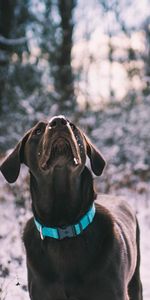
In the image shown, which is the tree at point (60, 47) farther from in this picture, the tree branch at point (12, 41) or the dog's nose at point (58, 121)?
the dog's nose at point (58, 121)

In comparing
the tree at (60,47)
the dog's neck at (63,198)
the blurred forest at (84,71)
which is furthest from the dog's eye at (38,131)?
the tree at (60,47)

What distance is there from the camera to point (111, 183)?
11250 mm

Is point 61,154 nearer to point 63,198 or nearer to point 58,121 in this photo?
point 58,121

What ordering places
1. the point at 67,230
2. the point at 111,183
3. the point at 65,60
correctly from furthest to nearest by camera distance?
the point at 65,60
the point at 111,183
the point at 67,230

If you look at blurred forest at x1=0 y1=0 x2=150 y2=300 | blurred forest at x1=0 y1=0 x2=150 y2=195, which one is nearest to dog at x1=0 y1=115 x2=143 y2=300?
blurred forest at x1=0 y1=0 x2=150 y2=300

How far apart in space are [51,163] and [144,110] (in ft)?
35.9

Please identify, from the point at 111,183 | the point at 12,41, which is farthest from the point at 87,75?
the point at 111,183

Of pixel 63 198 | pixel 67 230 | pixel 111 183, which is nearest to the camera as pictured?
pixel 67 230

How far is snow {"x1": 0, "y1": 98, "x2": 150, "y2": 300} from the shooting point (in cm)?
626

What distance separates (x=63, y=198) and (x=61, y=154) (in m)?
0.47

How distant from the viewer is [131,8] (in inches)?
585

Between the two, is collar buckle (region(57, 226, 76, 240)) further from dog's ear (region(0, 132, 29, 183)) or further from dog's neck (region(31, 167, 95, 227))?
dog's ear (region(0, 132, 29, 183))

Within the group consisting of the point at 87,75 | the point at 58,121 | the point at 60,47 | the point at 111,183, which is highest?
the point at 58,121

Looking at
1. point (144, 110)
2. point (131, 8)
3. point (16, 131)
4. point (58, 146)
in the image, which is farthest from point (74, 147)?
point (131, 8)
